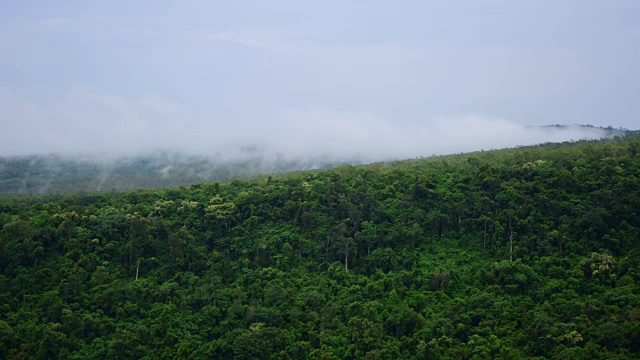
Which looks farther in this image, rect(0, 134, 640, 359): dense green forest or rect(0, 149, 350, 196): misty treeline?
rect(0, 149, 350, 196): misty treeline

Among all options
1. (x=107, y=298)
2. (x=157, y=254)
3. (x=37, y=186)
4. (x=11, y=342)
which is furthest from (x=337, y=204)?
(x=37, y=186)

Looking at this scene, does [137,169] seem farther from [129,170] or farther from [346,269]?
[346,269]

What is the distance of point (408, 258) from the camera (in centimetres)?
5041

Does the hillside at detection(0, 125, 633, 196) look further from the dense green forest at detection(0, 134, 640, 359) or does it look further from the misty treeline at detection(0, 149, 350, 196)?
the dense green forest at detection(0, 134, 640, 359)

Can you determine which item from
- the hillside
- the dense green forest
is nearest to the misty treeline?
the hillside

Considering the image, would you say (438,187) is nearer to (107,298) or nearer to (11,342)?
(107,298)

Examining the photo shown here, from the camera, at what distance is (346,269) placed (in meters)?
50.8

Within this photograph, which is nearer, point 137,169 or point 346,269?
point 346,269

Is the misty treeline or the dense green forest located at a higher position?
the misty treeline

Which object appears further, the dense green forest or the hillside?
the hillside

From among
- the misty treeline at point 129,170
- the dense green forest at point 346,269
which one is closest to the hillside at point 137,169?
the misty treeline at point 129,170

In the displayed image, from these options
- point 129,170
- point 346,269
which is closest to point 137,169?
point 129,170

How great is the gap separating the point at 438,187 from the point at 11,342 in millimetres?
37334

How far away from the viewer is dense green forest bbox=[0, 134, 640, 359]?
41688 mm
